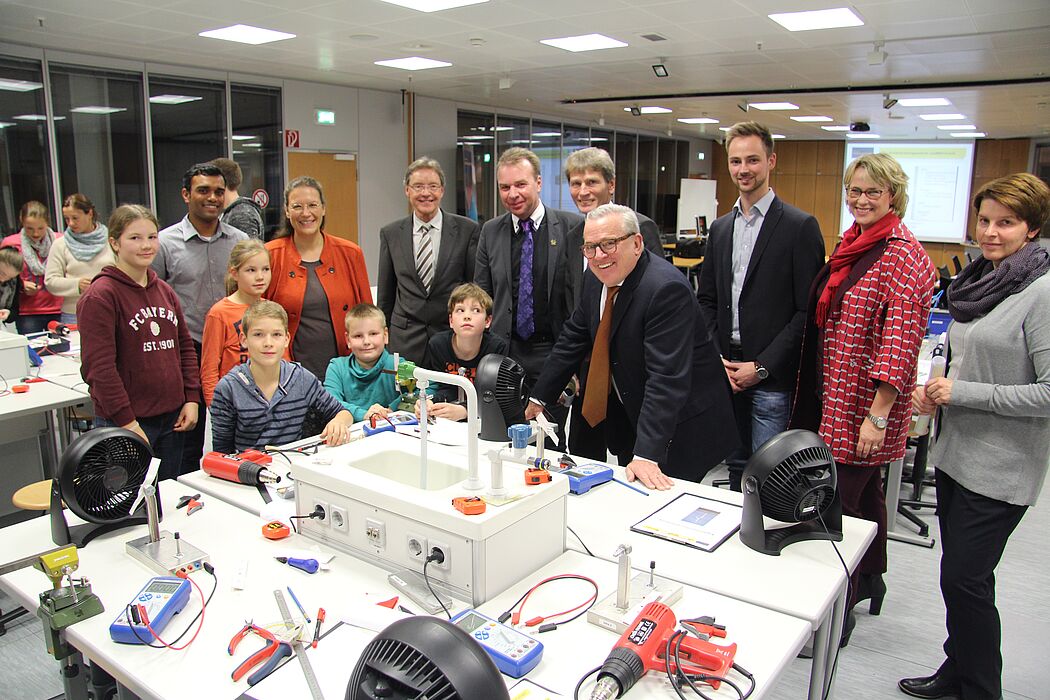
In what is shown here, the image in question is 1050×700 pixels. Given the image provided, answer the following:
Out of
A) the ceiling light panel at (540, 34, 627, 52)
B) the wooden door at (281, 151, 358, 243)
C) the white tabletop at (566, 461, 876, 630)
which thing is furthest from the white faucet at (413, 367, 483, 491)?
the wooden door at (281, 151, 358, 243)

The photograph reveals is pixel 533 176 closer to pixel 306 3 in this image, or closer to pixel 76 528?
pixel 76 528

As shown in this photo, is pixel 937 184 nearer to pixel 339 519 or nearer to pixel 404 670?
pixel 339 519

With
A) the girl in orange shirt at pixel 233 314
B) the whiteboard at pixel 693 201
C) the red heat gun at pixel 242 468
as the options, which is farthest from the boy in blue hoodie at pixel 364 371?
the whiteboard at pixel 693 201

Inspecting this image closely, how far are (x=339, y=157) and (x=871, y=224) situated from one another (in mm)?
7626

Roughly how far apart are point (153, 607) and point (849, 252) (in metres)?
2.25

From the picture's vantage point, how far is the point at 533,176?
308cm

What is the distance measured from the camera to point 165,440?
285 centimetres

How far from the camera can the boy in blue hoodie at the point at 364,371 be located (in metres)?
2.87

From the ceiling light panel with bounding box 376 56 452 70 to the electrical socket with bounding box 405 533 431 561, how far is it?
635cm

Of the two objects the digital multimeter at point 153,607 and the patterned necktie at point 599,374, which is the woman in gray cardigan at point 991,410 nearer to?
the patterned necktie at point 599,374

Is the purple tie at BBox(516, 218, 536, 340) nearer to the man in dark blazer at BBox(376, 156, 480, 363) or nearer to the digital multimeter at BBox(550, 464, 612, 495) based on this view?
the man in dark blazer at BBox(376, 156, 480, 363)

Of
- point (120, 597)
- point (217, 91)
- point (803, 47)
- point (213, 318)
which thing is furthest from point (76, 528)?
point (217, 91)

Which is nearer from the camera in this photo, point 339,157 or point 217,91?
point 217,91

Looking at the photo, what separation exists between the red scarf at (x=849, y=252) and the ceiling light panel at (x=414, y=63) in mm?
5565
